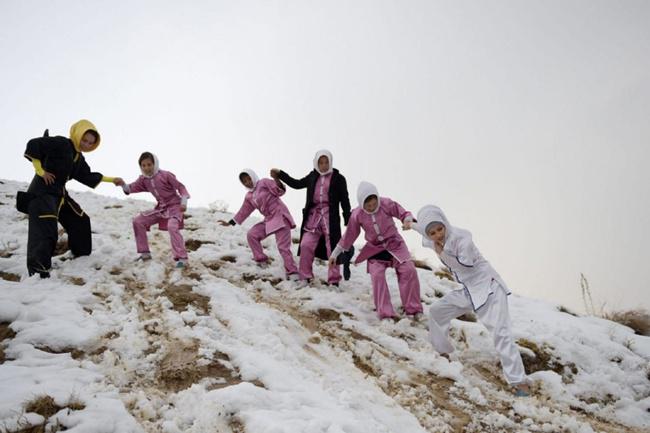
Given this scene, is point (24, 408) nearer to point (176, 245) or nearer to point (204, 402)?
point (204, 402)

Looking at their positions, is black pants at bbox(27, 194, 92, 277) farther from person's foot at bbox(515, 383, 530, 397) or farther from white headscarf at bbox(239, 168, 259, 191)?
person's foot at bbox(515, 383, 530, 397)

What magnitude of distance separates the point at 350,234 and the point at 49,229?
172 inches

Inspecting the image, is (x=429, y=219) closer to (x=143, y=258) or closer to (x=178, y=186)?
(x=178, y=186)

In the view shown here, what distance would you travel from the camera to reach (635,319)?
7.17 meters

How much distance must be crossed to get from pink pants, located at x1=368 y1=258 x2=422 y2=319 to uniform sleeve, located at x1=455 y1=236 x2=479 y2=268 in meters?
1.21

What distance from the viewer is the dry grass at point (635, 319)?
699 centimetres

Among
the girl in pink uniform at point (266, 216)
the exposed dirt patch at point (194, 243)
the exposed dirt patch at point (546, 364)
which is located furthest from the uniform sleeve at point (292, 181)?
the exposed dirt patch at point (546, 364)

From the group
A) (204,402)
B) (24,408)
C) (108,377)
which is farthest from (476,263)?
(24,408)

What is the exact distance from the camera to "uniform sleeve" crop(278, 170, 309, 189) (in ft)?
24.5

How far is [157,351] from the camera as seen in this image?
11.8 feet

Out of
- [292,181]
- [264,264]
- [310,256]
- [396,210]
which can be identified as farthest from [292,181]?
[396,210]

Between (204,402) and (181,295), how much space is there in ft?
8.30

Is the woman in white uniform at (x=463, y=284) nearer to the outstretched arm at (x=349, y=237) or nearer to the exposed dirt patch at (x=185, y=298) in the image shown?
the outstretched arm at (x=349, y=237)

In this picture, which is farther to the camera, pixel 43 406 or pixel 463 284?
pixel 463 284
